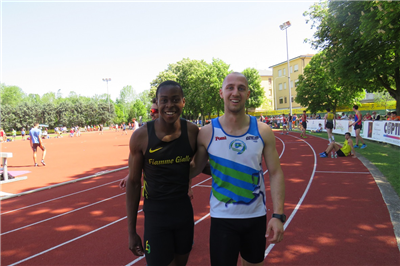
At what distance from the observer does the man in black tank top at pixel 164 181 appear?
2.18 metres

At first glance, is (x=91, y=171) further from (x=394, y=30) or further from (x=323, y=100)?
(x=323, y=100)

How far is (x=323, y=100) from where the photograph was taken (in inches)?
1454

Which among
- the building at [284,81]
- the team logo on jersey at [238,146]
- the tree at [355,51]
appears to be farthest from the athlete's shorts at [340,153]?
the building at [284,81]

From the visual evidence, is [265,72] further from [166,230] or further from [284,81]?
[166,230]

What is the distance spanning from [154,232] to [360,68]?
59.7 ft

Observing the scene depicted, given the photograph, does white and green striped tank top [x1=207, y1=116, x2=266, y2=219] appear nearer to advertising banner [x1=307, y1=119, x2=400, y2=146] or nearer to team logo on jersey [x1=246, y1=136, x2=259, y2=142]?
team logo on jersey [x1=246, y1=136, x2=259, y2=142]

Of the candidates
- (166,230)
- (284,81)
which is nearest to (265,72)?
(284,81)

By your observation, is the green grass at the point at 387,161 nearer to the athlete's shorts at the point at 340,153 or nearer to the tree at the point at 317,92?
the athlete's shorts at the point at 340,153

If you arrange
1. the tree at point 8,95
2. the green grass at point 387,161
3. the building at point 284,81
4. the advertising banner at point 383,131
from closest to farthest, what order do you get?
the green grass at point 387,161
the advertising banner at point 383,131
the building at point 284,81
the tree at point 8,95

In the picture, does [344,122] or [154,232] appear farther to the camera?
[344,122]

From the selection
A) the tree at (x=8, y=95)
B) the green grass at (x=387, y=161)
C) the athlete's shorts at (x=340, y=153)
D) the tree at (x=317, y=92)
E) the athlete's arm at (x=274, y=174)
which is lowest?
the green grass at (x=387, y=161)

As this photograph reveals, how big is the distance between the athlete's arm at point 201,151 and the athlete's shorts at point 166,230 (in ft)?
0.95

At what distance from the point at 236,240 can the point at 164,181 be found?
29.5 inches

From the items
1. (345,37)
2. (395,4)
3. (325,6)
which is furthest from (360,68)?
(325,6)
